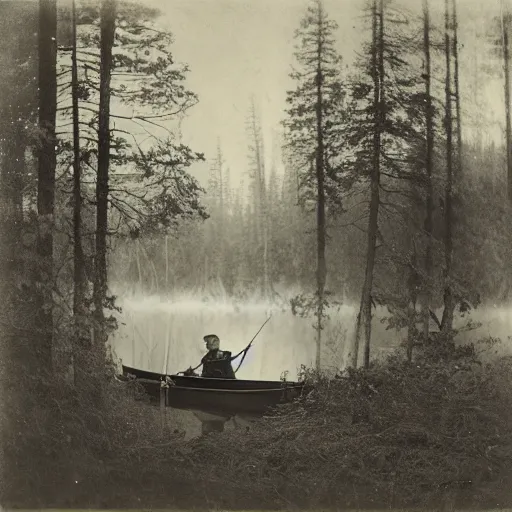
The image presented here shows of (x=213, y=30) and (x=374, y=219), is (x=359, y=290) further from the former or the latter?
(x=213, y=30)

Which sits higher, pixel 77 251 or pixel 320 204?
pixel 320 204

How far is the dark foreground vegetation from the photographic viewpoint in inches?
157

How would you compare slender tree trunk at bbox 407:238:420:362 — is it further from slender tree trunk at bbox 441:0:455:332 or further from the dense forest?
slender tree trunk at bbox 441:0:455:332

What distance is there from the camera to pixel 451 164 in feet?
13.5

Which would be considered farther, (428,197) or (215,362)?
(428,197)

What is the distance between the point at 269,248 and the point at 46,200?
1.52m

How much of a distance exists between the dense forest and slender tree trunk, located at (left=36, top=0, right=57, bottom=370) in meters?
0.01

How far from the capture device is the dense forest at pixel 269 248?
4.01 meters

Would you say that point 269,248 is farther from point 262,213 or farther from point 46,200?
point 46,200

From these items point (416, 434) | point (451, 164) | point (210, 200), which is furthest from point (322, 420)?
point (451, 164)

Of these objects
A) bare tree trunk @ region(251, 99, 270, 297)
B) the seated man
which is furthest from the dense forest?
the seated man

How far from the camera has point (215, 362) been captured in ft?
13.1

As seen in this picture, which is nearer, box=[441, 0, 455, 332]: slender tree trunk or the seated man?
the seated man

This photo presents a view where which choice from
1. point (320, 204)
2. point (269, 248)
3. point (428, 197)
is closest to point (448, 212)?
point (428, 197)
